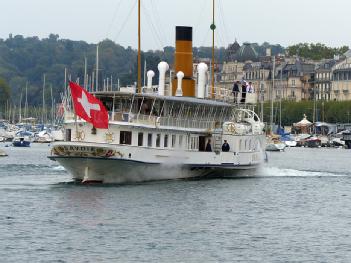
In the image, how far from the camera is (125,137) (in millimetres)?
68188

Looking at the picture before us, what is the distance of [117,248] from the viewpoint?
46.8 metres

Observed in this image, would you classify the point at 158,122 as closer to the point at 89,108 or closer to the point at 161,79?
the point at 89,108

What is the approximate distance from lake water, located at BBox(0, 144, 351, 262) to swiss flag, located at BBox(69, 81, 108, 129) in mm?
3529

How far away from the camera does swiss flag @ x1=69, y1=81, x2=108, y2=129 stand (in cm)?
6638

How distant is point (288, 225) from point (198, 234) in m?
6.08

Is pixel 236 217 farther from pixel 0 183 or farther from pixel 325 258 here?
pixel 0 183

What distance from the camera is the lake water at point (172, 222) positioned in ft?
152

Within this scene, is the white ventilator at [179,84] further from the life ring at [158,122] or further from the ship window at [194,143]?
the life ring at [158,122]

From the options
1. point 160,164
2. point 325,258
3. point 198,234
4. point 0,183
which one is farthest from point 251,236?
point 0,183

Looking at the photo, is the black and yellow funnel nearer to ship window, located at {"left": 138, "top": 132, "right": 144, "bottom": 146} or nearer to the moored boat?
the moored boat

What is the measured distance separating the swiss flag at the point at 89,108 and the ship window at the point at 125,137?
1.53 metres

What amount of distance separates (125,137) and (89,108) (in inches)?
115

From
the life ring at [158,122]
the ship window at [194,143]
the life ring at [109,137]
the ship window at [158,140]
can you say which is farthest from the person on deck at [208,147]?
the life ring at [109,137]

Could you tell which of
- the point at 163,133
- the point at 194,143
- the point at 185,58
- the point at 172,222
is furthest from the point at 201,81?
the point at 172,222
